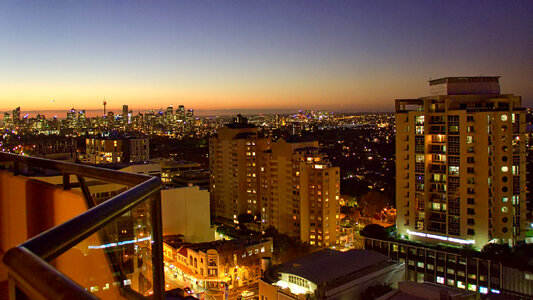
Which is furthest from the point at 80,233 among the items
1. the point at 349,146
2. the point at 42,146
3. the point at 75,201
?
the point at 349,146

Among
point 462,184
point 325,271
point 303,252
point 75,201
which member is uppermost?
point 75,201

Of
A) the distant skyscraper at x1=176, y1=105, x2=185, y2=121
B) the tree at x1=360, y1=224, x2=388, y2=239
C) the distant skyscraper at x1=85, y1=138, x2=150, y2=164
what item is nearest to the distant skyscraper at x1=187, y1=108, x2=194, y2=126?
the distant skyscraper at x1=176, y1=105, x2=185, y2=121

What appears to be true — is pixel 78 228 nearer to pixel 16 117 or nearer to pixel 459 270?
pixel 459 270

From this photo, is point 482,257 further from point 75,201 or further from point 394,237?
point 75,201

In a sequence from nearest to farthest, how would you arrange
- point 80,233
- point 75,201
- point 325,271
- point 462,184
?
point 80,233 < point 75,201 < point 325,271 < point 462,184

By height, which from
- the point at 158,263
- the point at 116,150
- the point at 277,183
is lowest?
the point at 277,183

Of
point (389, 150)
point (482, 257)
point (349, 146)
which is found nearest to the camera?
point (482, 257)

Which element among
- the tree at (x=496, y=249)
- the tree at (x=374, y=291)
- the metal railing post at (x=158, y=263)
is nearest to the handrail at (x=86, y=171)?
the metal railing post at (x=158, y=263)

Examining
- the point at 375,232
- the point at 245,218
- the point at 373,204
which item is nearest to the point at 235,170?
the point at 245,218

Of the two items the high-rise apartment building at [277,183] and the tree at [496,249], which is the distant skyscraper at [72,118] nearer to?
→ the high-rise apartment building at [277,183]
